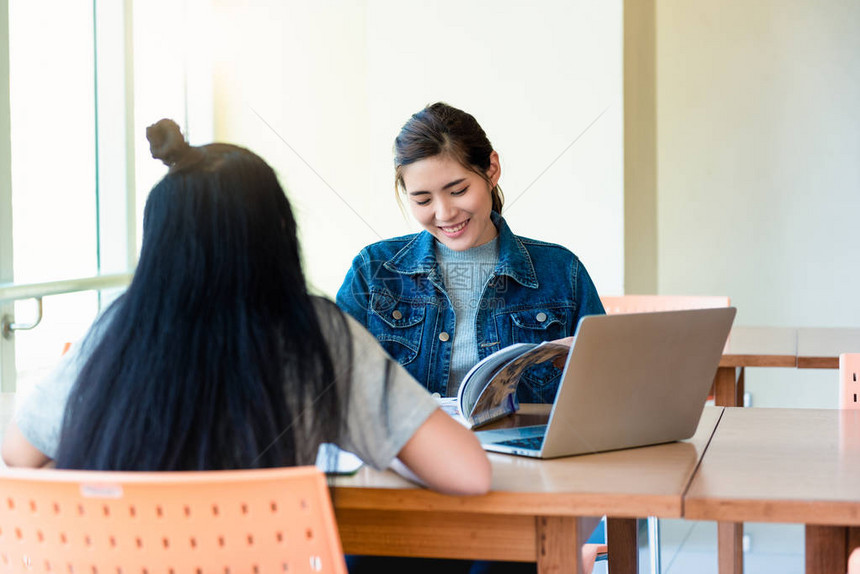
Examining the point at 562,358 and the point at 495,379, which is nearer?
the point at 495,379

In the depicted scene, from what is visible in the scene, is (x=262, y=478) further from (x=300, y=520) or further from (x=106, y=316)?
(x=106, y=316)

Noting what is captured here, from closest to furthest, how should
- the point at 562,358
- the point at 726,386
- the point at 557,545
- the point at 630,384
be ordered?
1. the point at 557,545
2. the point at 630,384
3. the point at 562,358
4. the point at 726,386

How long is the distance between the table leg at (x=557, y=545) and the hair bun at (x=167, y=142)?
0.53 m

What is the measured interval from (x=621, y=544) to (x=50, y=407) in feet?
3.78

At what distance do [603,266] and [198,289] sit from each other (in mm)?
2098

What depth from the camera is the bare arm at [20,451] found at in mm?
1042

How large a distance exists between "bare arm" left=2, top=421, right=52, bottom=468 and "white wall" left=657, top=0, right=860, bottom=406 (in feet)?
8.51

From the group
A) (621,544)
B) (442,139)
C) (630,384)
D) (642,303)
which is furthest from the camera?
(642,303)

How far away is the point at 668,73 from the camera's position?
327 cm

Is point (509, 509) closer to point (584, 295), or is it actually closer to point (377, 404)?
point (377, 404)

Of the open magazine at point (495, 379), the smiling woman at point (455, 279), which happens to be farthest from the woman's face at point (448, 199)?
the open magazine at point (495, 379)

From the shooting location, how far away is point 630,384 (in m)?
1.17

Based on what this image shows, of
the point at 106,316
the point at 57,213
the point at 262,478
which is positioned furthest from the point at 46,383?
the point at 57,213

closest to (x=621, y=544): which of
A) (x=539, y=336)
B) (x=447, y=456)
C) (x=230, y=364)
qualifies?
(x=539, y=336)
